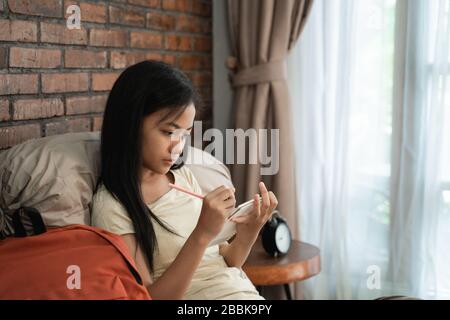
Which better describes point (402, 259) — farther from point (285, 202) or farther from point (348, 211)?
point (285, 202)

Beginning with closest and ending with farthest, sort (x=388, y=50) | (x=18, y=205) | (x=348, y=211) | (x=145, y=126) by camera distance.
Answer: (x=18, y=205) < (x=145, y=126) < (x=388, y=50) < (x=348, y=211)

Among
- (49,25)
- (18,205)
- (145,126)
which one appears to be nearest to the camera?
(18,205)

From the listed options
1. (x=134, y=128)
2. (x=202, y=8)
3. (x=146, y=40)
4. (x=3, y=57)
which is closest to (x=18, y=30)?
(x=3, y=57)

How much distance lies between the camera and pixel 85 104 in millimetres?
1908

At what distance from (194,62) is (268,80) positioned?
36cm

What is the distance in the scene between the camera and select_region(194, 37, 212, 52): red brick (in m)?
2.55

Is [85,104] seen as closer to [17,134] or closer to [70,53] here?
[70,53]

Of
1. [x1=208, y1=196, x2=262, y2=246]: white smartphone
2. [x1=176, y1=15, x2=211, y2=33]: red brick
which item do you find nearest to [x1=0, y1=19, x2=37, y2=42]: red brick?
[x1=208, y1=196, x2=262, y2=246]: white smartphone

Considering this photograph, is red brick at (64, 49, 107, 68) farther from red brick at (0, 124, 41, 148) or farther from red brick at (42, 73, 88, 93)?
red brick at (0, 124, 41, 148)

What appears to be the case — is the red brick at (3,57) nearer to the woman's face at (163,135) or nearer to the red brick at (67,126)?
the red brick at (67,126)

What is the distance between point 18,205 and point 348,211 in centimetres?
137

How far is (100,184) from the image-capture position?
1.44 m

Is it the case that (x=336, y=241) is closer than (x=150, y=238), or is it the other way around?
(x=150, y=238)
